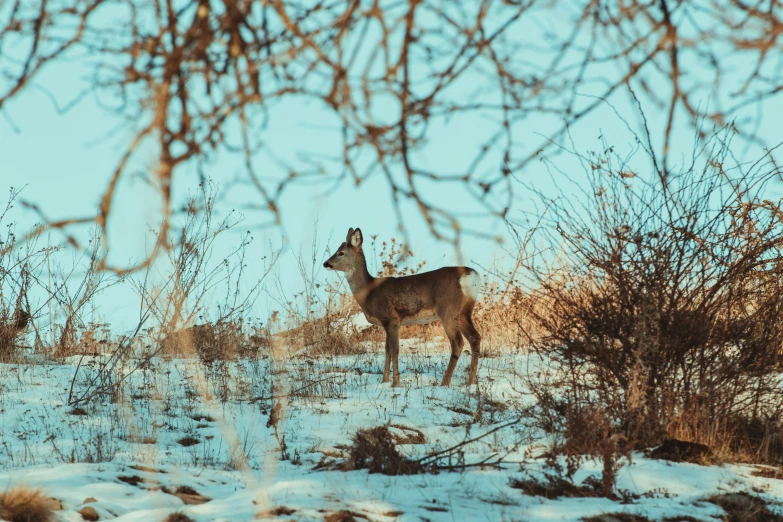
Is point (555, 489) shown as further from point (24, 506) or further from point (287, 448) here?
point (24, 506)

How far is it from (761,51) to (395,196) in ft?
4.26

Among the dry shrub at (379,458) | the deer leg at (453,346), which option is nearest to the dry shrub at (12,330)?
the deer leg at (453,346)

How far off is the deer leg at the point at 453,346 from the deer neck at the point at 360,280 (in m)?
1.59

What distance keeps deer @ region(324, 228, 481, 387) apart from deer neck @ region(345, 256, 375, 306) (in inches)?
3.1

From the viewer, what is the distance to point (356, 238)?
44.1ft

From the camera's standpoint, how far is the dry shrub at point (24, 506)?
4.96 m

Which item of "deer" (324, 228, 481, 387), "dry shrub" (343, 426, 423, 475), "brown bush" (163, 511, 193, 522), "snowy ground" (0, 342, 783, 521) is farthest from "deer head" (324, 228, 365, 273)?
"brown bush" (163, 511, 193, 522)

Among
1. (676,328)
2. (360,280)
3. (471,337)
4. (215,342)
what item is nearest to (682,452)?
(676,328)

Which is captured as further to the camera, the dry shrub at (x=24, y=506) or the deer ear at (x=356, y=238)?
the deer ear at (x=356, y=238)

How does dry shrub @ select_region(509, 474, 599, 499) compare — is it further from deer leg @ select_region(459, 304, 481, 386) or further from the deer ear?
the deer ear

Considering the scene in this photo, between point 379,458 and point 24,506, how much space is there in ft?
7.81

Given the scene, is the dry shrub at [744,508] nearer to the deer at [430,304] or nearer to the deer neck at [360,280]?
the deer at [430,304]

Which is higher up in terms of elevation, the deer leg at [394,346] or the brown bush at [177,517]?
the deer leg at [394,346]

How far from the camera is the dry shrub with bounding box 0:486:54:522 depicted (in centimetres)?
496
